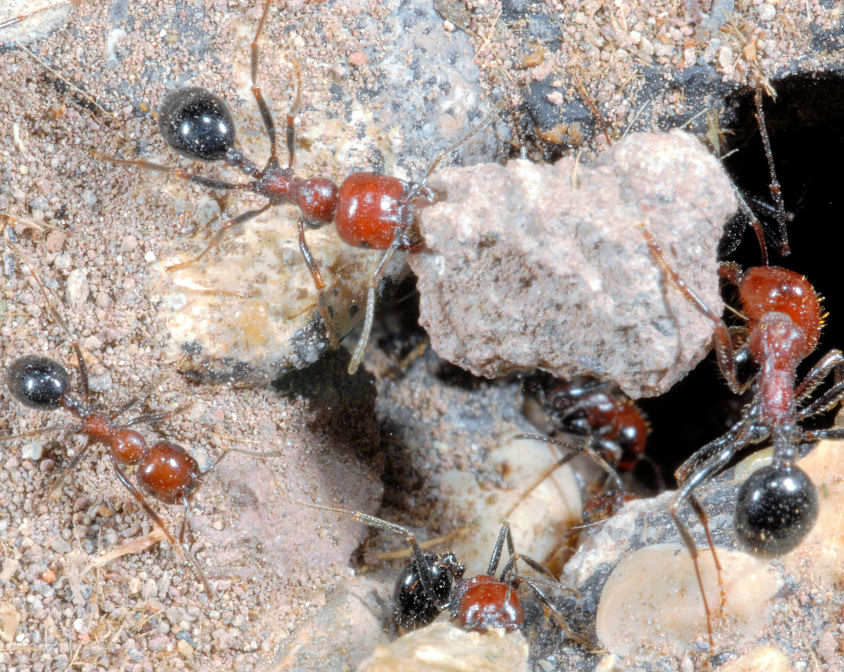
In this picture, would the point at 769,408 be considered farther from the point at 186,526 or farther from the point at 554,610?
the point at 186,526

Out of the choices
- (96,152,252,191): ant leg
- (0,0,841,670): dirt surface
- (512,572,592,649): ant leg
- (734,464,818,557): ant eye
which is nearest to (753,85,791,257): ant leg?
(0,0,841,670): dirt surface

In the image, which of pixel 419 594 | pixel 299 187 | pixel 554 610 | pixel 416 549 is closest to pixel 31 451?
pixel 299 187

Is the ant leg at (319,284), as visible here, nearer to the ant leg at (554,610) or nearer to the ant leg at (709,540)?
the ant leg at (554,610)

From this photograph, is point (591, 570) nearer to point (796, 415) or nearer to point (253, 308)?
point (796, 415)

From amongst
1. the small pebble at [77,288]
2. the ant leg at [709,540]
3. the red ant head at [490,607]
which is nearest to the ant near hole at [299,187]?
the small pebble at [77,288]

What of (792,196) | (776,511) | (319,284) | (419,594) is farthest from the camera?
(792,196)

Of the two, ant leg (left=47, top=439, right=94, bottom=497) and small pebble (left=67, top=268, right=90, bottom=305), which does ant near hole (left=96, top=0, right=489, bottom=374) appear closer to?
small pebble (left=67, top=268, right=90, bottom=305)

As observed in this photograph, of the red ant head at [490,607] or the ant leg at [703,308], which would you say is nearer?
the ant leg at [703,308]
